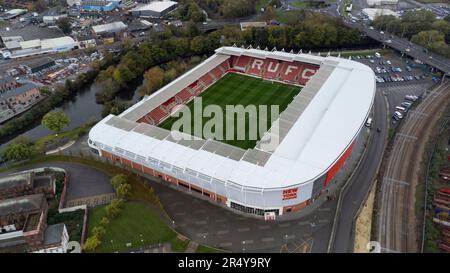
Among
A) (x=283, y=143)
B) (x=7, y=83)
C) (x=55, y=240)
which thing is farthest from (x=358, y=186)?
(x=7, y=83)

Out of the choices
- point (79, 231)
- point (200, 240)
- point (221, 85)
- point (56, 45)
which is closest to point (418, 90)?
point (221, 85)

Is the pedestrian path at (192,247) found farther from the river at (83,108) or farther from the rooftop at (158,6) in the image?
the rooftop at (158,6)

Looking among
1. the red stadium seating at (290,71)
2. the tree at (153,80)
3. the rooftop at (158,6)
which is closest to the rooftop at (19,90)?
the tree at (153,80)

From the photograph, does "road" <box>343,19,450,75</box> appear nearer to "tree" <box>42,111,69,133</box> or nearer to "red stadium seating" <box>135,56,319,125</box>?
"red stadium seating" <box>135,56,319,125</box>

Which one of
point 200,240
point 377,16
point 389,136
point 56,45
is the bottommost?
point 200,240

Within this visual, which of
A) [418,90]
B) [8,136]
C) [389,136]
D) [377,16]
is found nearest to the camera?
[389,136]

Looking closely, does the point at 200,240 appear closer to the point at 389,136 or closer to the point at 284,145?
the point at 284,145
